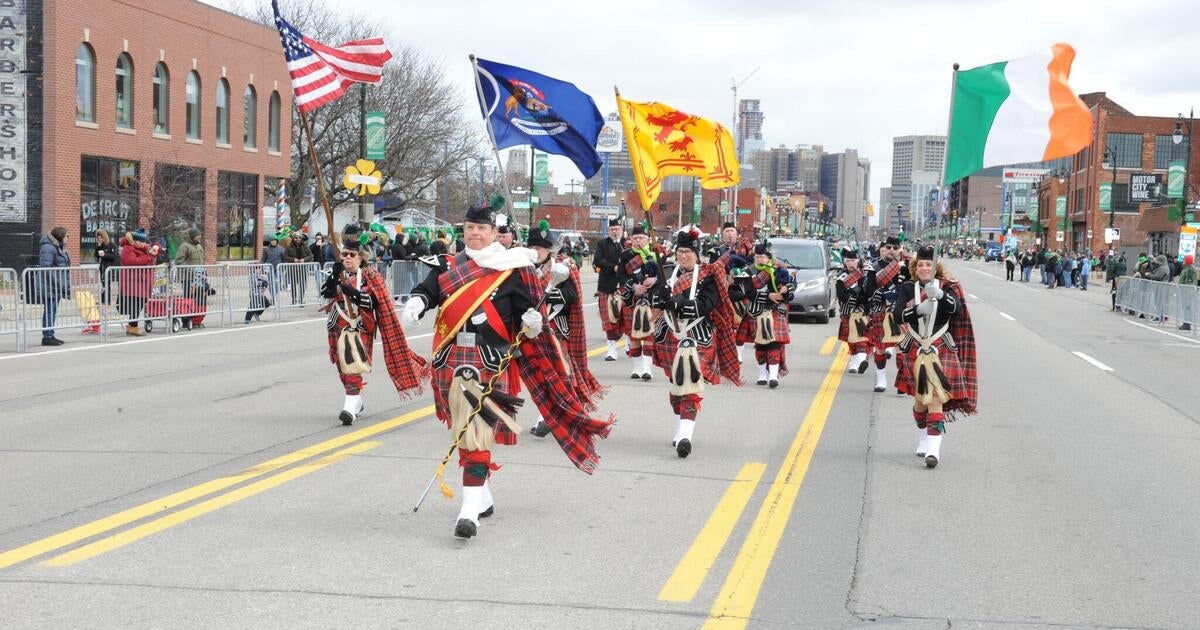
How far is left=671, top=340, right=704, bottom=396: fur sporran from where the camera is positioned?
30.0 feet

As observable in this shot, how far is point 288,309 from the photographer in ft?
82.4

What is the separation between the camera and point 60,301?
1780 cm

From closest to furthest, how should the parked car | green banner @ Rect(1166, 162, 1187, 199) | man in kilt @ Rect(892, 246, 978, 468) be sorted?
man in kilt @ Rect(892, 246, 978, 468) → the parked car → green banner @ Rect(1166, 162, 1187, 199)

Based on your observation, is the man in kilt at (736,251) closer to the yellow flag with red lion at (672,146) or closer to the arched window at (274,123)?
the yellow flag with red lion at (672,146)

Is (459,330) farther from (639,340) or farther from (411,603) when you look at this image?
(639,340)

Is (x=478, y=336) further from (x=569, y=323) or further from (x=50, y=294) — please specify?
(x=50, y=294)

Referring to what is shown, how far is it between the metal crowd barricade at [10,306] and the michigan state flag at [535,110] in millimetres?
8102

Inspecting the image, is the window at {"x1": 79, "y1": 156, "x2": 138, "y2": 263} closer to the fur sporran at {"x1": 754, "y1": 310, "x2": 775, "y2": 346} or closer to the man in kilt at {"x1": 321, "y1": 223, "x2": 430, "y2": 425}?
the fur sporran at {"x1": 754, "y1": 310, "x2": 775, "y2": 346}

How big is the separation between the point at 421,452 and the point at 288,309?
55.6 ft

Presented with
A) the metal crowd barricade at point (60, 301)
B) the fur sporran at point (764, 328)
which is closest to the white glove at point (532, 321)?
the fur sporran at point (764, 328)

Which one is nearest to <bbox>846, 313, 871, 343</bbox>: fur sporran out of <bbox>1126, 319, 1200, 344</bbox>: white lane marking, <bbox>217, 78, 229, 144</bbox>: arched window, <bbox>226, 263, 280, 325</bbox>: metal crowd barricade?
<bbox>226, 263, 280, 325</bbox>: metal crowd barricade

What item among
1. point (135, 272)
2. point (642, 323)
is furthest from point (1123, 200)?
point (642, 323)

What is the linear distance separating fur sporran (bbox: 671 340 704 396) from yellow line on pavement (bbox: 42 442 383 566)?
2.32m

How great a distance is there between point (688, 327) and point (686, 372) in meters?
0.42
